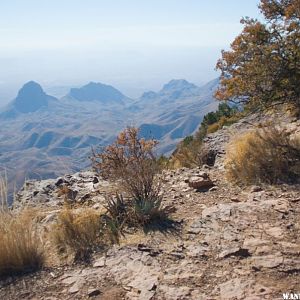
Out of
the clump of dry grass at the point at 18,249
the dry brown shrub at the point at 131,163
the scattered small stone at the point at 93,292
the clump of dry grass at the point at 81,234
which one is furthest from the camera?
the dry brown shrub at the point at 131,163

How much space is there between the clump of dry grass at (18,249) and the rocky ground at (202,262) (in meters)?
0.20

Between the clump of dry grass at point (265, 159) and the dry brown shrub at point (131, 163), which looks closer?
the dry brown shrub at point (131, 163)

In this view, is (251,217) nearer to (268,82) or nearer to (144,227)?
(144,227)

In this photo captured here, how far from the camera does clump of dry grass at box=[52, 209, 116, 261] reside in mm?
5914

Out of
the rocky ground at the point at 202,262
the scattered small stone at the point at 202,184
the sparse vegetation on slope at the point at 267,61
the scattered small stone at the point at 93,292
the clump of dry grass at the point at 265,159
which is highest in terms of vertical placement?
the sparse vegetation on slope at the point at 267,61

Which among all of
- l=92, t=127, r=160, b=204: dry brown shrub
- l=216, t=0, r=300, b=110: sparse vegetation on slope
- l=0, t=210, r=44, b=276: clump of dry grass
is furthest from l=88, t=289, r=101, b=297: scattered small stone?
l=216, t=0, r=300, b=110: sparse vegetation on slope

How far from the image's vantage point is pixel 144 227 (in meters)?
6.52

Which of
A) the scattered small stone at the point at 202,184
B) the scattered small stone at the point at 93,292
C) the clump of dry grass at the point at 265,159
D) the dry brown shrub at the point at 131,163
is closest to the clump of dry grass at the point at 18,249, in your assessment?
the scattered small stone at the point at 93,292

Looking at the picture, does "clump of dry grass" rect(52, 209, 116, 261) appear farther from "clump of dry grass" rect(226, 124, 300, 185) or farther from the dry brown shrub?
"clump of dry grass" rect(226, 124, 300, 185)

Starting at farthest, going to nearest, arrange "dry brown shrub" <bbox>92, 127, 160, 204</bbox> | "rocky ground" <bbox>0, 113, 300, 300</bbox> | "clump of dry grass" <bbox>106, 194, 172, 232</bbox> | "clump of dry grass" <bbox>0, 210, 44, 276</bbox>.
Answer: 1. "dry brown shrub" <bbox>92, 127, 160, 204</bbox>
2. "clump of dry grass" <bbox>106, 194, 172, 232</bbox>
3. "clump of dry grass" <bbox>0, 210, 44, 276</bbox>
4. "rocky ground" <bbox>0, 113, 300, 300</bbox>

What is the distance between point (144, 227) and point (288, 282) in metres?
2.69

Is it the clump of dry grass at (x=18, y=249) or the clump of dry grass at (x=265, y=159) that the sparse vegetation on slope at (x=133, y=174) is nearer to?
the clump of dry grass at (x=18, y=249)

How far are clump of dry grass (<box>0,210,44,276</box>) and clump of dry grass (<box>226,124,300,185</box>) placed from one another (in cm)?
434

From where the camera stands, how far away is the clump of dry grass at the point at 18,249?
18.0 ft
